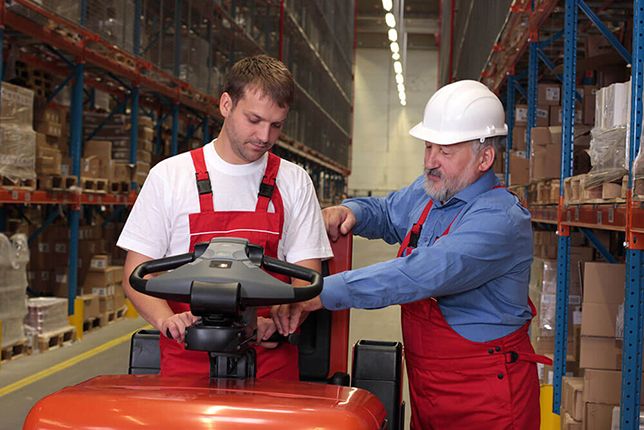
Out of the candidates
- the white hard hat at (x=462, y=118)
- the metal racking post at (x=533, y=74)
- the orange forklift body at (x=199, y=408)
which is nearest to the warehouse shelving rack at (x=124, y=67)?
the metal racking post at (x=533, y=74)

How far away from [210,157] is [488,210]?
0.97 m

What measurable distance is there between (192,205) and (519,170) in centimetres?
571

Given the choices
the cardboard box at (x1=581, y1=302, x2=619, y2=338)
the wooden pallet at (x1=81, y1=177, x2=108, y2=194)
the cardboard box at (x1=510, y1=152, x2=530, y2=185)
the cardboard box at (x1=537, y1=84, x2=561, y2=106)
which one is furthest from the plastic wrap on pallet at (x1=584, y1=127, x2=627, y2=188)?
the wooden pallet at (x1=81, y1=177, x2=108, y2=194)

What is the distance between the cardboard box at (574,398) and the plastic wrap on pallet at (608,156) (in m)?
1.26

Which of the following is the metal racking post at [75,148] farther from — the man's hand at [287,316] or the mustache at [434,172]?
the man's hand at [287,316]

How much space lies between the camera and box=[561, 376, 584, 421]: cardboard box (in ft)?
15.4

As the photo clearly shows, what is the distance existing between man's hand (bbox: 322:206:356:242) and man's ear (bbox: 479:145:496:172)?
1.71ft

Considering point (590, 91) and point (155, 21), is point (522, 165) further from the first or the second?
point (155, 21)

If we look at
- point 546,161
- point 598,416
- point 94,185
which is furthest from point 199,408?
point 94,185

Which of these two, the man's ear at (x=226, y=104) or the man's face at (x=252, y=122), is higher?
the man's ear at (x=226, y=104)

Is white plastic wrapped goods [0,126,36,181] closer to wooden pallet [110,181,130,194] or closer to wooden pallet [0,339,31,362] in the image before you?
wooden pallet [0,339,31,362]

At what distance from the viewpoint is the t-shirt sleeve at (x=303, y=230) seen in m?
2.79

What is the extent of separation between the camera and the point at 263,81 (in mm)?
2600

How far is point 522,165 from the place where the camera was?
786 centimetres
